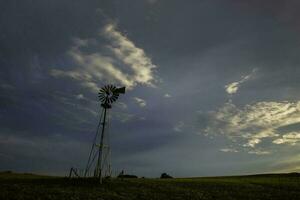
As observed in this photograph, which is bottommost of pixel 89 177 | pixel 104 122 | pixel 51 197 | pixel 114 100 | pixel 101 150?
pixel 51 197

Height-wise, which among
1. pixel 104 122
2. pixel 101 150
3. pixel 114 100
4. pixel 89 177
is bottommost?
pixel 89 177

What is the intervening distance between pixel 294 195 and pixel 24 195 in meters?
39.9

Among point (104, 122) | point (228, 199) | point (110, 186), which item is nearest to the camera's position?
point (228, 199)

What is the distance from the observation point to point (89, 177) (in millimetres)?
60219

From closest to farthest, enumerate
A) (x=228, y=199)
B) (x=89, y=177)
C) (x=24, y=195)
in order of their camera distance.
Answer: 1. (x=24, y=195)
2. (x=228, y=199)
3. (x=89, y=177)

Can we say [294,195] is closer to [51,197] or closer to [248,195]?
[248,195]

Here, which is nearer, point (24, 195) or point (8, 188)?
point (24, 195)

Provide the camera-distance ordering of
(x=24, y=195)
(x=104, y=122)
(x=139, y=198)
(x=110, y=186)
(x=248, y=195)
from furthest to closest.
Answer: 1. (x=104, y=122)
2. (x=110, y=186)
3. (x=248, y=195)
4. (x=139, y=198)
5. (x=24, y=195)

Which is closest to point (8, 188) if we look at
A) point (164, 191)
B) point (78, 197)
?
point (78, 197)

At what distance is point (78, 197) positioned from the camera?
129 feet

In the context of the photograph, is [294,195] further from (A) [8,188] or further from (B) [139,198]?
(A) [8,188]

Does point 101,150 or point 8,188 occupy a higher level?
point 101,150

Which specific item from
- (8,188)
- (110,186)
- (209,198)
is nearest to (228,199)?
(209,198)

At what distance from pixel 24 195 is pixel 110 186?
1788 cm
